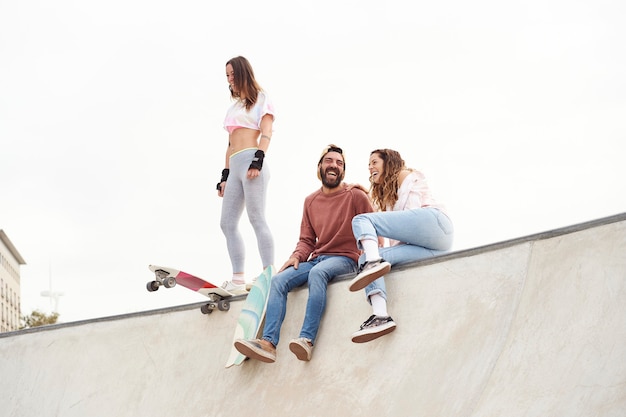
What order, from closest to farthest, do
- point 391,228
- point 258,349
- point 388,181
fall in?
1. point 391,228
2. point 258,349
3. point 388,181

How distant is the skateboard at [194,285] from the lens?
7.80m

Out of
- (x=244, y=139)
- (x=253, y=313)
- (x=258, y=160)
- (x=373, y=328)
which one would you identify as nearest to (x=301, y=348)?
(x=373, y=328)

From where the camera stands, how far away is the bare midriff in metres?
8.17

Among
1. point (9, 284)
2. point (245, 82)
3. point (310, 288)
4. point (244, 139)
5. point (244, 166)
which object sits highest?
point (245, 82)

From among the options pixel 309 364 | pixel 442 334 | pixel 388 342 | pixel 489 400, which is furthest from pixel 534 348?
pixel 309 364

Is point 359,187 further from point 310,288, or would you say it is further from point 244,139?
point 244,139

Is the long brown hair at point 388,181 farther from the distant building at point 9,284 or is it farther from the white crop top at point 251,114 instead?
the distant building at point 9,284

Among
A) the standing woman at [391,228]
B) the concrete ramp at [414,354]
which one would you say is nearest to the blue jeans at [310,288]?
the concrete ramp at [414,354]

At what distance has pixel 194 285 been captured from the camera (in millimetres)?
7887

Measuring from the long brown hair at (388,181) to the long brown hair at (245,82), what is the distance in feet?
5.47

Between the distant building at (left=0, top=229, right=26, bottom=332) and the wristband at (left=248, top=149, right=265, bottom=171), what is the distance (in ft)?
252

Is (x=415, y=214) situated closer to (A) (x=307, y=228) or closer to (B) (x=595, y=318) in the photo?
(A) (x=307, y=228)

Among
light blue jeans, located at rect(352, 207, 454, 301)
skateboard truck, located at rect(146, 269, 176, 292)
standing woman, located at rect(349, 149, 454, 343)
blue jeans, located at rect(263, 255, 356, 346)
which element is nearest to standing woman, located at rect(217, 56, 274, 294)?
skateboard truck, located at rect(146, 269, 176, 292)

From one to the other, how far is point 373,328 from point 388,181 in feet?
4.68
